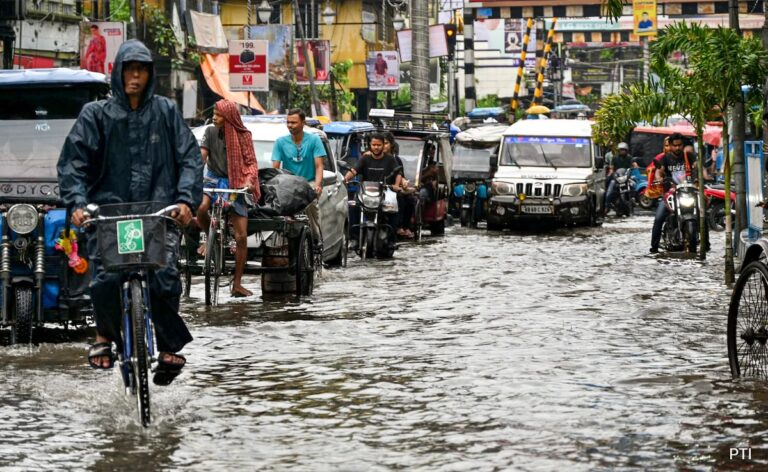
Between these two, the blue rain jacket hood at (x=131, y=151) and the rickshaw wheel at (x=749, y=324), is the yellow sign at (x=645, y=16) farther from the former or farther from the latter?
the blue rain jacket hood at (x=131, y=151)

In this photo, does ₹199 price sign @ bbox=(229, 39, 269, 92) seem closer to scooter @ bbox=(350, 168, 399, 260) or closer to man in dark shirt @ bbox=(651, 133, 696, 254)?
man in dark shirt @ bbox=(651, 133, 696, 254)

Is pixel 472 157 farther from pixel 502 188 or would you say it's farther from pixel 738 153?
pixel 738 153

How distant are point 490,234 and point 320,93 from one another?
33.8m

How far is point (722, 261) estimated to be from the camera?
20.0 m

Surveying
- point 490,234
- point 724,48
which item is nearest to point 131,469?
point 724,48

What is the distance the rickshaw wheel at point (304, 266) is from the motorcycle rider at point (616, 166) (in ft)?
83.7

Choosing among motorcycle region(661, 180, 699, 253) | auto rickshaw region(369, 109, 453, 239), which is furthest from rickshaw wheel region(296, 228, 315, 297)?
auto rickshaw region(369, 109, 453, 239)

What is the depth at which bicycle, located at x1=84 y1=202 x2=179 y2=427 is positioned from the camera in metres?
7.25

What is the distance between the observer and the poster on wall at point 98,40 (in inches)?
1259

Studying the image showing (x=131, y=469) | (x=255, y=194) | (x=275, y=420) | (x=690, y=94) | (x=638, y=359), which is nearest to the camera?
(x=131, y=469)

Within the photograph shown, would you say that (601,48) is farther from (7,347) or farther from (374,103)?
(7,347)

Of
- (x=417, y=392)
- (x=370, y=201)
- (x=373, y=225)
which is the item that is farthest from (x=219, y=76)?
(x=417, y=392)

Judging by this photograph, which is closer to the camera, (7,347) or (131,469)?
(131,469)

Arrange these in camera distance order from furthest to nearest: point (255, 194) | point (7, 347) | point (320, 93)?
point (320, 93) → point (255, 194) → point (7, 347)
